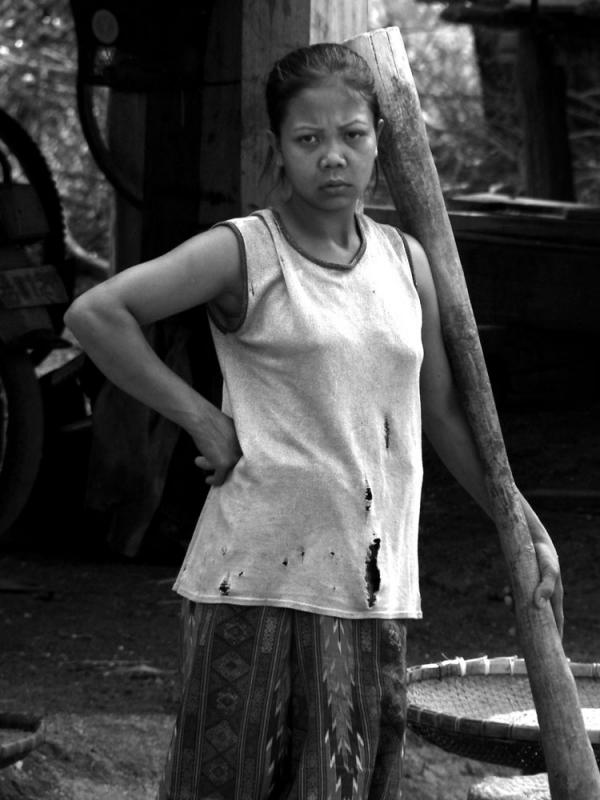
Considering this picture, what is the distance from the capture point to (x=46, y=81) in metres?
13.0

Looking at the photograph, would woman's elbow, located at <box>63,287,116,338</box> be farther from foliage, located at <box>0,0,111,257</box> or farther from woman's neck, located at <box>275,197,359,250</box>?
foliage, located at <box>0,0,111,257</box>

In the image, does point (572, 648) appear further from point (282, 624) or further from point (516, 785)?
point (282, 624)

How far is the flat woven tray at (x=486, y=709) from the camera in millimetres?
2998

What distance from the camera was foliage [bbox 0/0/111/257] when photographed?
12562 millimetres

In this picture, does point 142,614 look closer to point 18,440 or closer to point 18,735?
point 18,440

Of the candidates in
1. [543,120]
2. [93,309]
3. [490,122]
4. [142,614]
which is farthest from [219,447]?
[490,122]

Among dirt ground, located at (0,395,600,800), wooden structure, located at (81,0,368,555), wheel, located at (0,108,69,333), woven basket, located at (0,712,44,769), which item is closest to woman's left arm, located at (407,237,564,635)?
woven basket, located at (0,712,44,769)

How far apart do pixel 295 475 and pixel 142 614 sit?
325cm

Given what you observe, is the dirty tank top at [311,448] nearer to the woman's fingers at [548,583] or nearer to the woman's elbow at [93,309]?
the woman's elbow at [93,309]

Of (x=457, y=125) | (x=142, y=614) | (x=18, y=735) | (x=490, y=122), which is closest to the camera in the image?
(x=18, y=735)

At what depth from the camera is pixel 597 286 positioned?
308 inches

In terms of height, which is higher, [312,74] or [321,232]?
[312,74]

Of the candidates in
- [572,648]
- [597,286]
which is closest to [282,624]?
[572,648]

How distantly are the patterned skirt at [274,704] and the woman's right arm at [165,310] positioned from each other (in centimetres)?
26
